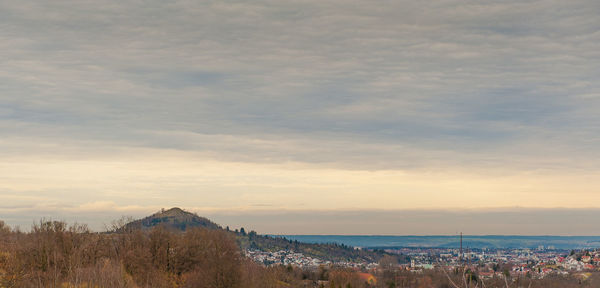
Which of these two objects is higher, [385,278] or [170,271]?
[170,271]

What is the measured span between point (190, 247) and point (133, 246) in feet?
24.4

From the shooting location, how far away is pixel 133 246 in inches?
2921

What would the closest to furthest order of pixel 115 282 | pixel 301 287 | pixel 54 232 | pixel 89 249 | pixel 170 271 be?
pixel 115 282
pixel 54 232
pixel 89 249
pixel 170 271
pixel 301 287

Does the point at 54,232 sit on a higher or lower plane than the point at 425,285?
higher

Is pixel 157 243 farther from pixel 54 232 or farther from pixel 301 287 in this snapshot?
pixel 301 287

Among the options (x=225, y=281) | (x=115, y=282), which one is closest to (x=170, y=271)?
(x=225, y=281)

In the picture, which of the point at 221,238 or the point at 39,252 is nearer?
the point at 39,252

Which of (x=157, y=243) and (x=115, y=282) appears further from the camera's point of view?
(x=157, y=243)

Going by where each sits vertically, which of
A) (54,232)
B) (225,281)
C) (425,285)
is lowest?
(425,285)

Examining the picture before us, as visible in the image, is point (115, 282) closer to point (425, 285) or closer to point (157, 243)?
point (157, 243)


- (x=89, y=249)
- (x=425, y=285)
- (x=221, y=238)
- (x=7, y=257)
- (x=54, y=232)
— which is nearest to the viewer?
(x=7, y=257)

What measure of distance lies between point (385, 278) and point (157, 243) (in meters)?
116

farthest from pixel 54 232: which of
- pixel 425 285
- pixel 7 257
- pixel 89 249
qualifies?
pixel 425 285

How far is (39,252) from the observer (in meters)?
56.0
